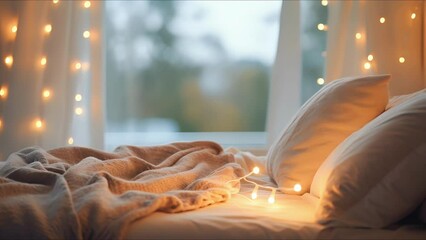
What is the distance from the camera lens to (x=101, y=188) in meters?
1.33

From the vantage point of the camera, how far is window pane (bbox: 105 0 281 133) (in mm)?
2838

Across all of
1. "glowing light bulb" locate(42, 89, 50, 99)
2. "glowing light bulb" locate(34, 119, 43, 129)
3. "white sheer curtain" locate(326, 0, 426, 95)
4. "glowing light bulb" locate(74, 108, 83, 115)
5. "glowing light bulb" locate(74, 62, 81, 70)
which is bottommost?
"glowing light bulb" locate(34, 119, 43, 129)

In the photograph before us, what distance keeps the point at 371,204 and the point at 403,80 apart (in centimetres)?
163

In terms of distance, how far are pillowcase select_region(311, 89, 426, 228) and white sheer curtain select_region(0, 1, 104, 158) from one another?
177 centimetres

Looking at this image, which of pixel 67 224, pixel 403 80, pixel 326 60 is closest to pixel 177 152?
pixel 67 224

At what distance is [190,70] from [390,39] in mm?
1127

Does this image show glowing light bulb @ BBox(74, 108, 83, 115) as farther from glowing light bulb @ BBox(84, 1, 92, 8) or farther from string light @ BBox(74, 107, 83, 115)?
glowing light bulb @ BBox(84, 1, 92, 8)

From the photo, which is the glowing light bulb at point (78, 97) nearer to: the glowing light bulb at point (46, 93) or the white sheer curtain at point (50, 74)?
Result: the white sheer curtain at point (50, 74)

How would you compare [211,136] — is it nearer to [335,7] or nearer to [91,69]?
[91,69]

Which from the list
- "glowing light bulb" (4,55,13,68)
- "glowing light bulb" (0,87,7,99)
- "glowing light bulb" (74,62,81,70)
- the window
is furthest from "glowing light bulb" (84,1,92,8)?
"glowing light bulb" (0,87,7,99)

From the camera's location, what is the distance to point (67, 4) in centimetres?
269

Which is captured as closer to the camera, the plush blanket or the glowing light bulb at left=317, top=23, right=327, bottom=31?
the plush blanket

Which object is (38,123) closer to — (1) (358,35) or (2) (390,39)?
(1) (358,35)

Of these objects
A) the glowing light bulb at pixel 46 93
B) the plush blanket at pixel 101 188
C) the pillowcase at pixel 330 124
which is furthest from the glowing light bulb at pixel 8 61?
the pillowcase at pixel 330 124
